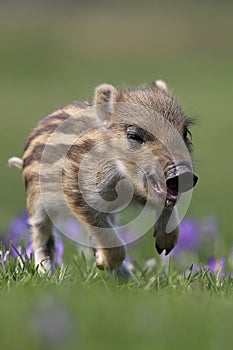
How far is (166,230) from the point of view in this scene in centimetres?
569

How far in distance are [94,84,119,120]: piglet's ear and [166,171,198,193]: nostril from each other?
92 centimetres

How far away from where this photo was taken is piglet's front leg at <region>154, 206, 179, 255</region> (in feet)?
18.6

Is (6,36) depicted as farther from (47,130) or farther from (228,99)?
(47,130)

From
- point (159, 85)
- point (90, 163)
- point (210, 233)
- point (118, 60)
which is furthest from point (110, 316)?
point (118, 60)

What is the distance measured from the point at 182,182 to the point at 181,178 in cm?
3

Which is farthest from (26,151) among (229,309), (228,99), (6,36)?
(6,36)

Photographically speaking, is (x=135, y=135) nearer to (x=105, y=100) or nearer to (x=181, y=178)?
(x=105, y=100)

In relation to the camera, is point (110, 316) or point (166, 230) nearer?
point (110, 316)

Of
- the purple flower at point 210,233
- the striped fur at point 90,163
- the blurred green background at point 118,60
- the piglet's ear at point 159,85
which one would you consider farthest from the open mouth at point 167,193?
the blurred green background at point 118,60

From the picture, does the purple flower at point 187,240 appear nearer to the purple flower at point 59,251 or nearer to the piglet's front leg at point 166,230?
the purple flower at point 59,251

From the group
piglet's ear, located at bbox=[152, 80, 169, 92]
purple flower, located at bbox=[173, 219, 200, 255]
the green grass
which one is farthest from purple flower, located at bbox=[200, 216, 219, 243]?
the green grass

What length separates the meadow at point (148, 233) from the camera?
10.8ft

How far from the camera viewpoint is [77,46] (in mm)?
36656

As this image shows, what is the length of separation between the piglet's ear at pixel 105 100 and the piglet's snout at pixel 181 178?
36.5 inches
